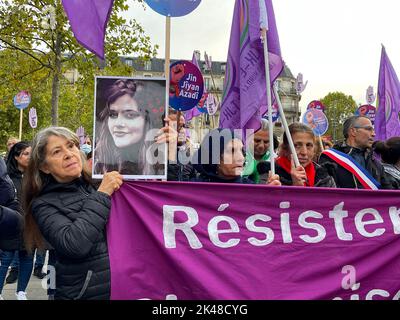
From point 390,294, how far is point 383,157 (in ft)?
8.36

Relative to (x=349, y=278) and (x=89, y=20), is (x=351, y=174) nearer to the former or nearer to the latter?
(x=349, y=278)

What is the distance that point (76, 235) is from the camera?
2.54 meters

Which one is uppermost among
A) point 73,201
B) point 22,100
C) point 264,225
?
point 22,100

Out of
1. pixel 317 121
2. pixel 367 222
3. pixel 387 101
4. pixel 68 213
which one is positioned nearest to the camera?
pixel 68 213

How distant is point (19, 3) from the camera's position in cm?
1365

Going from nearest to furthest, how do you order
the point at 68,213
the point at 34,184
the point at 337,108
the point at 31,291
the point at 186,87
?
the point at 68,213, the point at 34,184, the point at 31,291, the point at 186,87, the point at 337,108

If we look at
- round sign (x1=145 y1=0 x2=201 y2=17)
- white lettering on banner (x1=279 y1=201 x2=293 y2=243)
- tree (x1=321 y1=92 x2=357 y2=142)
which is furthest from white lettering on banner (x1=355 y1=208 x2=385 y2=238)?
tree (x1=321 y1=92 x2=357 y2=142)

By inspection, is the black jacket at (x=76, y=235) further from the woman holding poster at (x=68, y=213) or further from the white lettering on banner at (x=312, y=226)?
the white lettering on banner at (x=312, y=226)

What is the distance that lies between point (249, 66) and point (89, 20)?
4.18 ft

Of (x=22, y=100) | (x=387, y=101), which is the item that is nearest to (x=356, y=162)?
(x=387, y=101)

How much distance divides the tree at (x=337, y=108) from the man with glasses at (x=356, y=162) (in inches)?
2868

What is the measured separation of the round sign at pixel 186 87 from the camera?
9047 millimetres

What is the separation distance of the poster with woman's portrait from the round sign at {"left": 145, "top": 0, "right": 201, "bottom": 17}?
3.85 ft

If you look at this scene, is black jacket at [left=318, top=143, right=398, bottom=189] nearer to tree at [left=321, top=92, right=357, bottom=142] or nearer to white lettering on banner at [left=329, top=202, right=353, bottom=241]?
white lettering on banner at [left=329, top=202, right=353, bottom=241]
